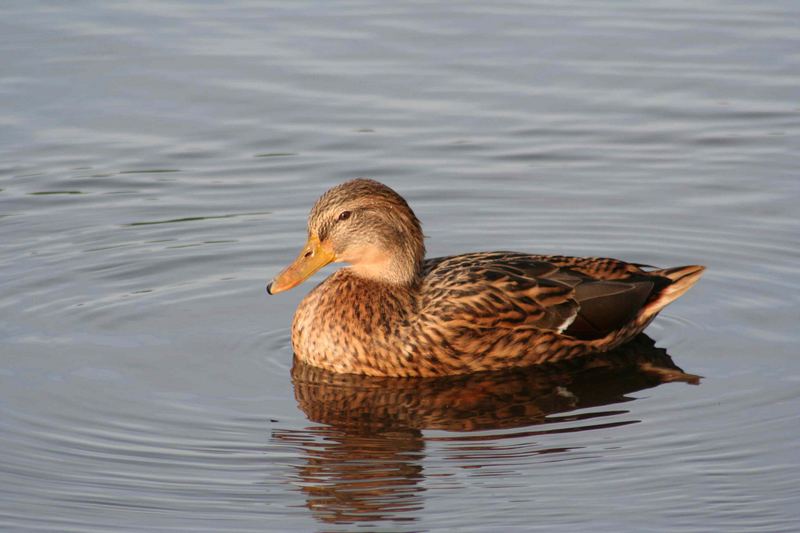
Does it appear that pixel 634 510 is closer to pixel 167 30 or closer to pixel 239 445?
pixel 239 445

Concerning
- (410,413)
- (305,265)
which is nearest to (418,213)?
(305,265)

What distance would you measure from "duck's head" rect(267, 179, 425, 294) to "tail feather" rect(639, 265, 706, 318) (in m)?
1.82

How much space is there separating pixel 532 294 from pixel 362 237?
1.33 meters

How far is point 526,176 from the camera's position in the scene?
15133 millimetres

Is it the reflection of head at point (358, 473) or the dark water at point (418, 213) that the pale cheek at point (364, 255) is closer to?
the dark water at point (418, 213)

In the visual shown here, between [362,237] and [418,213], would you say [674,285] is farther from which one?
[418,213]

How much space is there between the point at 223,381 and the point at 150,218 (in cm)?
357

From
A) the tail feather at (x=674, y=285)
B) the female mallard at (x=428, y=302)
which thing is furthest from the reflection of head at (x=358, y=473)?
the tail feather at (x=674, y=285)

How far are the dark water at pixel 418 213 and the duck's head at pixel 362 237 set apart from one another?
2.48 feet

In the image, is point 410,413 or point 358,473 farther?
point 410,413

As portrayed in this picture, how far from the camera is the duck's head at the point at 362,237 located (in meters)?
11.6

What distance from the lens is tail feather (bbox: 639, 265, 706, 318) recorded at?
12078mm

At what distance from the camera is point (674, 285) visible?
39.8 feet

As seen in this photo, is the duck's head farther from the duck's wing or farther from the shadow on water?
the shadow on water
